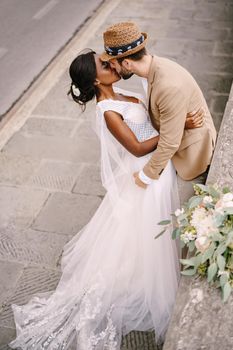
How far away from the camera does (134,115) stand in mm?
2527

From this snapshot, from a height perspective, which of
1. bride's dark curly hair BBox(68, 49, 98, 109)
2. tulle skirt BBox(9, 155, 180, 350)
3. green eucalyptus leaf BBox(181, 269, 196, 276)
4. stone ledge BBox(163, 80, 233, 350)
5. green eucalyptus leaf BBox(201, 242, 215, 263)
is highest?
bride's dark curly hair BBox(68, 49, 98, 109)

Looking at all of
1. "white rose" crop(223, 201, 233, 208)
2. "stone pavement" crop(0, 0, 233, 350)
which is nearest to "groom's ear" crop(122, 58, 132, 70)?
"white rose" crop(223, 201, 233, 208)

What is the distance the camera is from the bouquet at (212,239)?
1783 millimetres

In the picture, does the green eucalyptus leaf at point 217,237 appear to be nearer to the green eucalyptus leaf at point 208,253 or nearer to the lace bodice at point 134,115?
the green eucalyptus leaf at point 208,253

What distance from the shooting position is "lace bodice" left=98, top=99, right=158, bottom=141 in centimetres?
247

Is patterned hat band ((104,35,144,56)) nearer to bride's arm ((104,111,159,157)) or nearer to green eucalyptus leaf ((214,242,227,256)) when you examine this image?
bride's arm ((104,111,159,157))

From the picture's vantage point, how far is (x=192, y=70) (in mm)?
5797

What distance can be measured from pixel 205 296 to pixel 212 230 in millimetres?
310

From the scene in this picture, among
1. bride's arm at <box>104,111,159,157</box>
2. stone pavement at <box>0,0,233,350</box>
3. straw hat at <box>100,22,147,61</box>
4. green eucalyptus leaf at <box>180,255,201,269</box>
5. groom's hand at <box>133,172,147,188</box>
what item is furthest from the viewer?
stone pavement at <box>0,0,233,350</box>

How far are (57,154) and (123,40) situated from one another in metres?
2.55

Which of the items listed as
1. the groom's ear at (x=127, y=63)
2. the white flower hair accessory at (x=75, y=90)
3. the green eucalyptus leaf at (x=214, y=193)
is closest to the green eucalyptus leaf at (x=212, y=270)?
the green eucalyptus leaf at (x=214, y=193)

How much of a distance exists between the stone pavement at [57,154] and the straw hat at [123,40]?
6.23 feet

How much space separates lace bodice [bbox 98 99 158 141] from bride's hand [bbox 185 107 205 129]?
217 mm

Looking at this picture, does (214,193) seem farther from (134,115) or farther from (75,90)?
(75,90)
